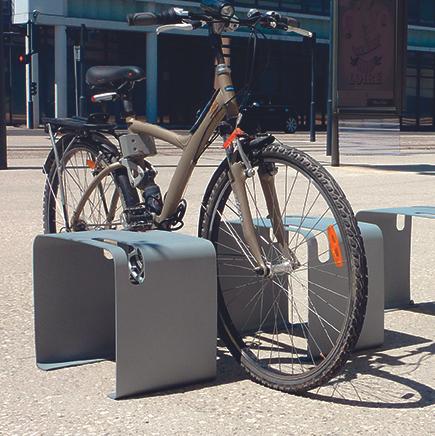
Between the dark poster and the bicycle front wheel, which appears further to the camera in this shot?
the dark poster

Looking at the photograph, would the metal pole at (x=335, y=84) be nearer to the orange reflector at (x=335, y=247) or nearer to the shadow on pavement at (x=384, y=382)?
the shadow on pavement at (x=384, y=382)

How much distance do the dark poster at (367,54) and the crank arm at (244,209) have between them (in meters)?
12.7

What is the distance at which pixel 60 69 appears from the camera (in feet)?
128

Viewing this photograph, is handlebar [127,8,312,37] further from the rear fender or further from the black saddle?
the rear fender

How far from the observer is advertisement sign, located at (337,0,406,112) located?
651 inches

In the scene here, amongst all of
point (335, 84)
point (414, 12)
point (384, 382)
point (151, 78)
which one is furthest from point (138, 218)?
point (414, 12)

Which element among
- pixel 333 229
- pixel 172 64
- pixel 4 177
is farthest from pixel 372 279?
pixel 172 64

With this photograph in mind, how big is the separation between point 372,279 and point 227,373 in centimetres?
88

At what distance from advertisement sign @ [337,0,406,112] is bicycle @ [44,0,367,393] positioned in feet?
38.8

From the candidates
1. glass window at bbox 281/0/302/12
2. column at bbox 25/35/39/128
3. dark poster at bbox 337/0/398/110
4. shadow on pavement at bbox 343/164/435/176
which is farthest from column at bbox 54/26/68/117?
dark poster at bbox 337/0/398/110

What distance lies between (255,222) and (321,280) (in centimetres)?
40

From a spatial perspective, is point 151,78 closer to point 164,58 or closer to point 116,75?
point 164,58

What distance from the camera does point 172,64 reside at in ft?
141

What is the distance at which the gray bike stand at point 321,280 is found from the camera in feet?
14.6
